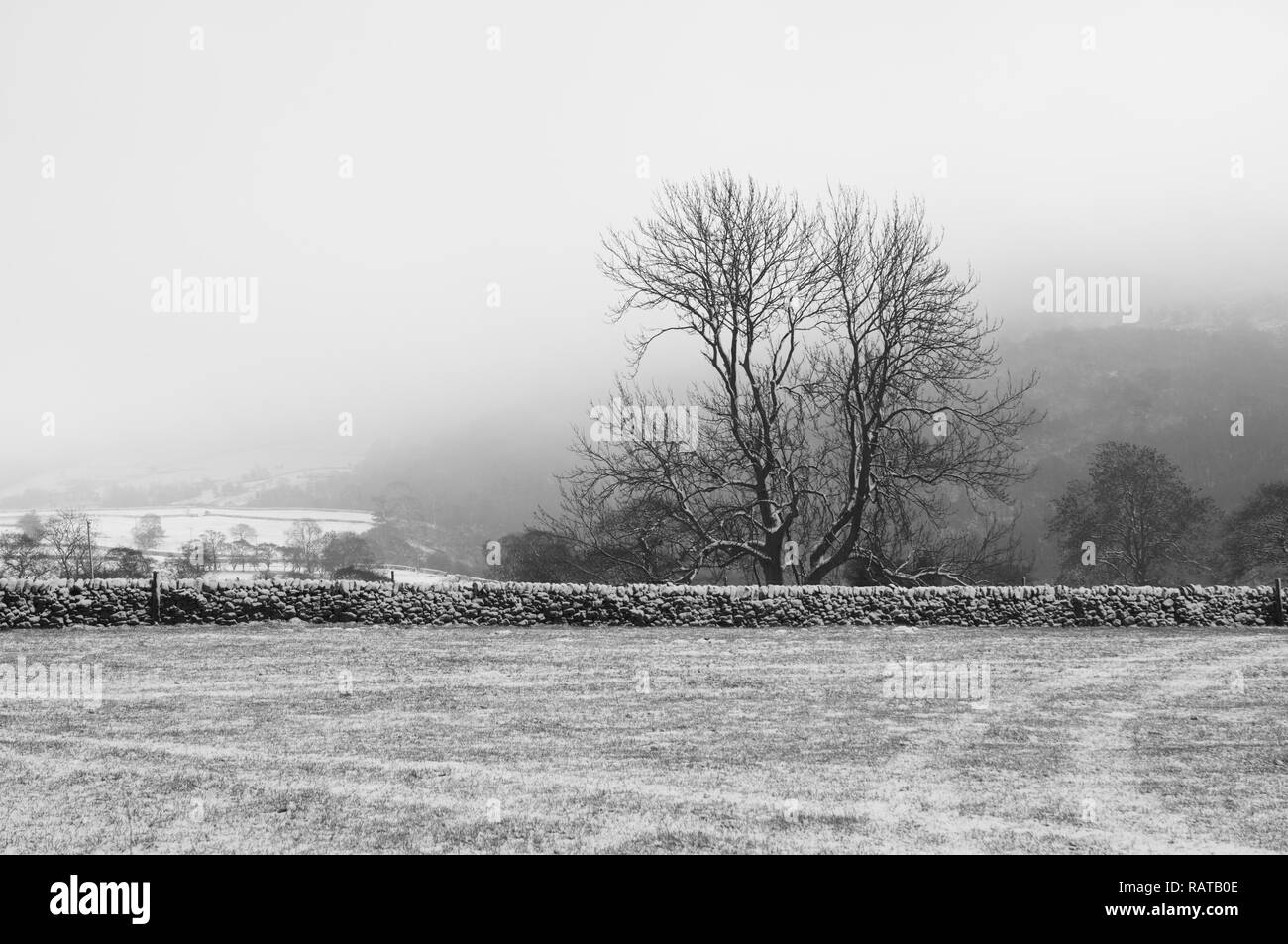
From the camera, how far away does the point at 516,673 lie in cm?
1739

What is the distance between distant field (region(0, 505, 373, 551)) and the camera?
4690 inches

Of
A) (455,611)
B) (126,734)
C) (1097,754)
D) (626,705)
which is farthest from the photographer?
(455,611)

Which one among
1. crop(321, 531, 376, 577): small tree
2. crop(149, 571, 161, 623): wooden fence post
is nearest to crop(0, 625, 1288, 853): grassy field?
crop(149, 571, 161, 623): wooden fence post

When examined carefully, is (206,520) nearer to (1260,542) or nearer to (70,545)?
(70,545)

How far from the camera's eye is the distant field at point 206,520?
11912 cm

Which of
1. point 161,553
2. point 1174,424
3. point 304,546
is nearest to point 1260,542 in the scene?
point 304,546

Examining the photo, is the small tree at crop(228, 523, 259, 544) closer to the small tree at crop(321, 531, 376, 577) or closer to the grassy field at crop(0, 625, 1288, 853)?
the small tree at crop(321, 531, 376, 577)

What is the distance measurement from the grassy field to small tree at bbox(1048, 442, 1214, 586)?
157 feet

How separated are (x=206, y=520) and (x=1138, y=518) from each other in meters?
106

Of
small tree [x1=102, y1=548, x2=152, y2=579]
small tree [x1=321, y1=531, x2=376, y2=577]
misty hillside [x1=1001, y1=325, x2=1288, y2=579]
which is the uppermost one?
misty hillside [x1=1001, y1=325, x2=1288, y2=579]

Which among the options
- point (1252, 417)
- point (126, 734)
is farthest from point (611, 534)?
point (1252, 417)
